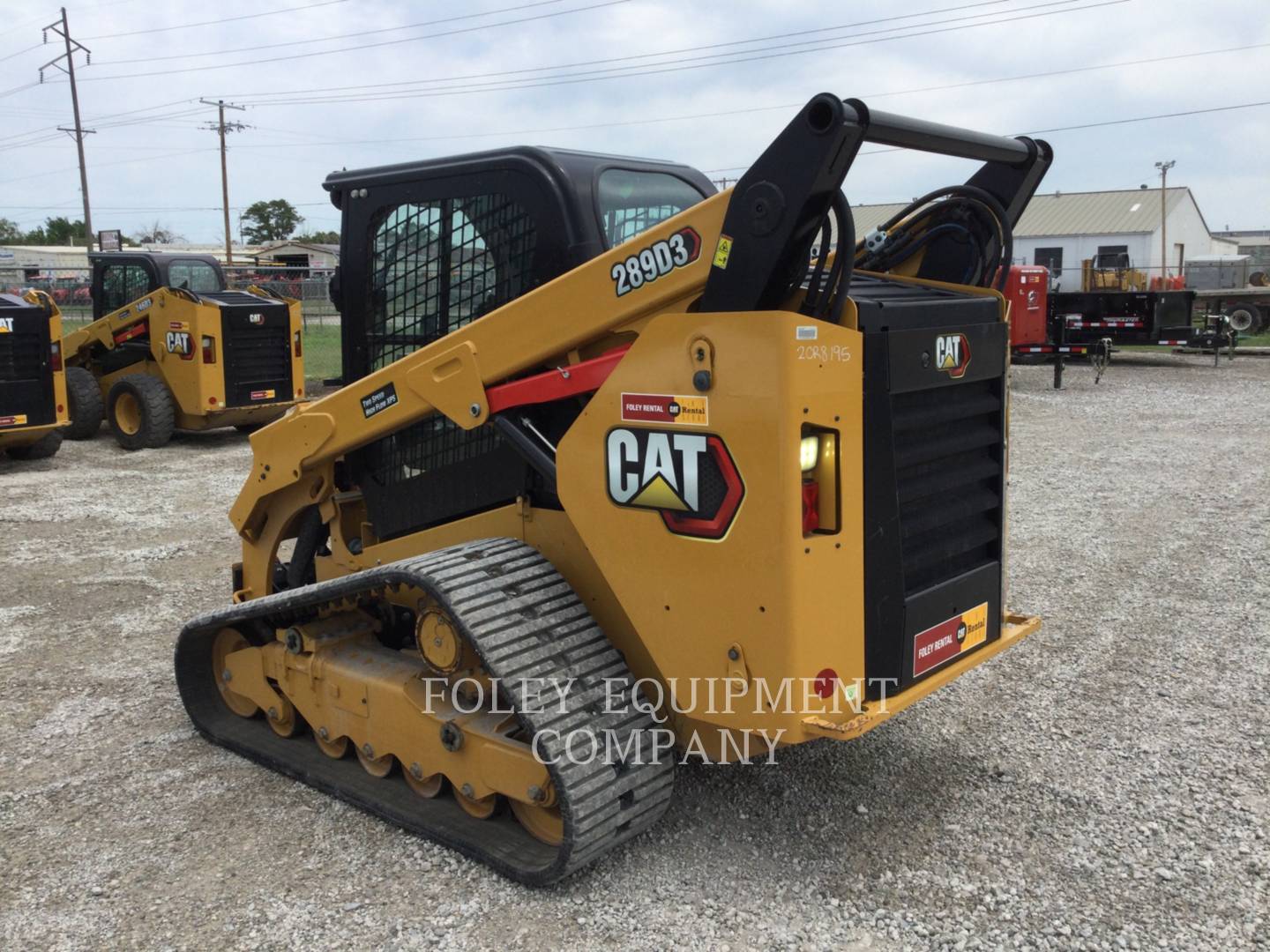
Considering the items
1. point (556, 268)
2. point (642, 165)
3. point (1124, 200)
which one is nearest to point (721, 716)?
point (556, 268)

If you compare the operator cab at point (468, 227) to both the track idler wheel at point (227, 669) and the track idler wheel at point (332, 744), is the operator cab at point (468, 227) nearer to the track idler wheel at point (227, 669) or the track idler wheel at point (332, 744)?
the track idler wheel at point (227, 669)

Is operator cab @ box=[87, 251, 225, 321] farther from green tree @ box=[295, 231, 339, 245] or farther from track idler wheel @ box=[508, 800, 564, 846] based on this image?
green tree @ box=[295, 231, 339, 245]

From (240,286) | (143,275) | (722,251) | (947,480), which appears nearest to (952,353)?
(947,480)

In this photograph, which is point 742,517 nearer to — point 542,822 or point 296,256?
Result: point 542,822

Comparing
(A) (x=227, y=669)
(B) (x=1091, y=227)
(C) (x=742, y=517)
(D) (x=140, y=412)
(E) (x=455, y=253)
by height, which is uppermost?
(B) (x=1091, y=227)

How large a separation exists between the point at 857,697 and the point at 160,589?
16.8 ft

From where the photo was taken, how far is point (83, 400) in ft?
43.8

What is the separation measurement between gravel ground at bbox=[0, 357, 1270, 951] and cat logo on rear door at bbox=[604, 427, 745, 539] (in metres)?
1.18

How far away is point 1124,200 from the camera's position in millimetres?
54594

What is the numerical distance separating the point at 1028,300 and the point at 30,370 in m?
15.9

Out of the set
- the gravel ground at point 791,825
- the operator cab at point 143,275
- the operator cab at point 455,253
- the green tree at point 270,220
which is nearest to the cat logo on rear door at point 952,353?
the operator cab at point 455,253

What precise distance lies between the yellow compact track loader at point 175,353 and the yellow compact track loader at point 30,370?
117cm

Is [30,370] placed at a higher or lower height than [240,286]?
lower

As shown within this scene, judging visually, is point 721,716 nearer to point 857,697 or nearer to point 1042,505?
point 857,697
